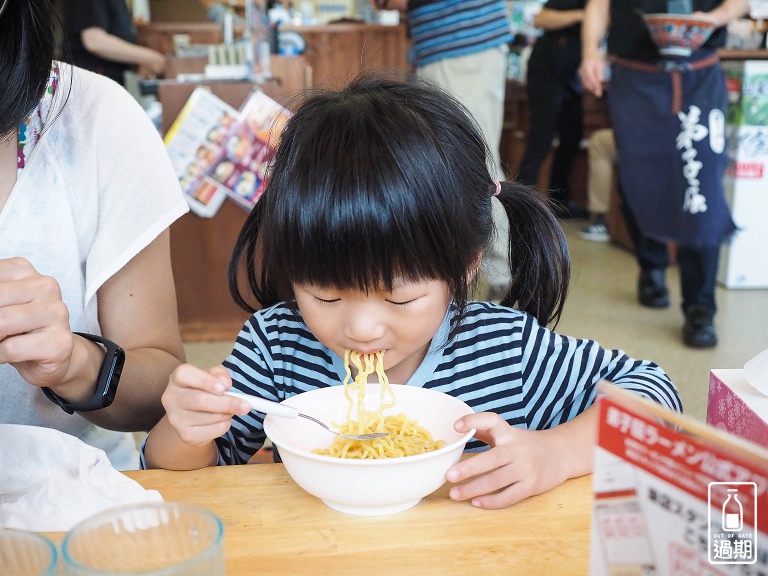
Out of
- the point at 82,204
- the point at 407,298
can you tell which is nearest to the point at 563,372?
the point at 407,298

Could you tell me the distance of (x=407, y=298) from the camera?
0.90 metres

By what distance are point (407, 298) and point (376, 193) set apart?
13 centimetres

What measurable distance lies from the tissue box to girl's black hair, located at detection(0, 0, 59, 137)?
834mm

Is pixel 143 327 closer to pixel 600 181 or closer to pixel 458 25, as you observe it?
pixel 458 25

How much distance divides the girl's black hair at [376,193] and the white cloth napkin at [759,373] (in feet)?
1.14

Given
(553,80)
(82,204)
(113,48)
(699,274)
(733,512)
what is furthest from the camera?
(553,80)

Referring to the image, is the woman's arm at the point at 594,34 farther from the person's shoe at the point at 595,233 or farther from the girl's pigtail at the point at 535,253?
the girl's pigtail at the point at 535,253

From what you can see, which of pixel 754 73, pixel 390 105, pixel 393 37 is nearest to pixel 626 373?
pixel 390 105

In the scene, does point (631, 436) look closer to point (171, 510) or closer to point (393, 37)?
point (171, 510)

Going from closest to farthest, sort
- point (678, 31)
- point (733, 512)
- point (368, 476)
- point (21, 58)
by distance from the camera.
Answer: point (733, 512)
point (368, 476)
point (21, 58)
point (678, 31)

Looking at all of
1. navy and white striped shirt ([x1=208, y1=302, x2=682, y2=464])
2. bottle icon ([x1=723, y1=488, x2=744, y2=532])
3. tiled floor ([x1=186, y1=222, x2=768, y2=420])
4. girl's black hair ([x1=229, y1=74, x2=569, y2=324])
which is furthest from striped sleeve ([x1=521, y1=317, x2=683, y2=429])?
tiled floor ([x1=186, y1=222, x2=768, y2=420])

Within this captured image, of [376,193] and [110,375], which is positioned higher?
[376,193]

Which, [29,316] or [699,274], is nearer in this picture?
[29,316]

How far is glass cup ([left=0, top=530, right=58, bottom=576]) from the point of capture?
479 millimetres
